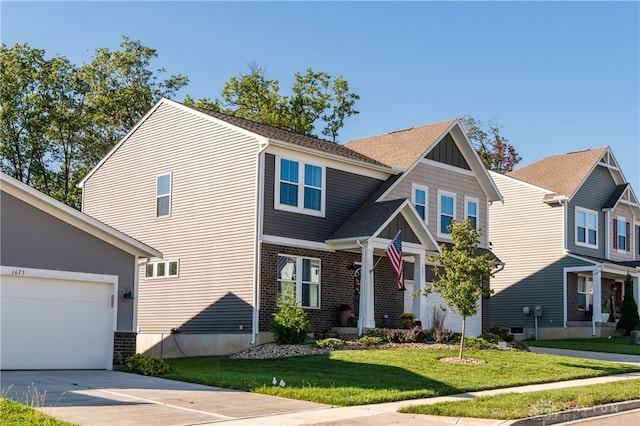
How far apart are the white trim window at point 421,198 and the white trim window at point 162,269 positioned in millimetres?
8707

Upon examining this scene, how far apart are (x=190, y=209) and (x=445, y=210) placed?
9.78 metres

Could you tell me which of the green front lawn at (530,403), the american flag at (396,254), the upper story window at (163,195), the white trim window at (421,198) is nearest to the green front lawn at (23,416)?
the green front lawn at (530,403)

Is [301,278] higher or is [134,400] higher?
[301,278]

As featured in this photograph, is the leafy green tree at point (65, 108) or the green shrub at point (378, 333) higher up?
the leafy green tree at point (65, 108)

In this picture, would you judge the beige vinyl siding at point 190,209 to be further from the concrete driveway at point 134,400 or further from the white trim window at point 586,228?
the white trim window at point 586,228

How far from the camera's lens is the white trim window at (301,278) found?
25500mm

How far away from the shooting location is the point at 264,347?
2330 cm

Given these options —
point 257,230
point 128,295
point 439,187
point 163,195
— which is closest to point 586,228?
point 439,187

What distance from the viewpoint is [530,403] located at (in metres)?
14.5

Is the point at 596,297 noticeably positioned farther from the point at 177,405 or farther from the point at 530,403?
the point at 177,405

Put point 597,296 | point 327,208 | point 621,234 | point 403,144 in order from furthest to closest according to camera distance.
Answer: point 621,234 → point 597,296 → point 403,144 → point 327,208

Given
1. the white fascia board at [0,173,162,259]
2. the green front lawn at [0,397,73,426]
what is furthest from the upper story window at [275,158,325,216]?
the green front lawn at [0,397,73,426]

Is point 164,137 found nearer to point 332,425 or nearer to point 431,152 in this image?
point 431,152

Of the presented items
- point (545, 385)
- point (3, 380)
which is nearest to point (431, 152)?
point (545, 385)
